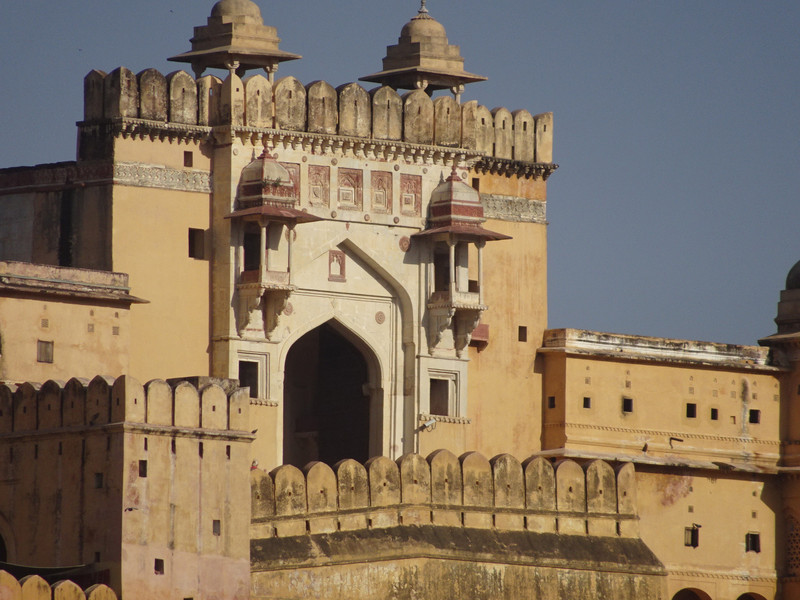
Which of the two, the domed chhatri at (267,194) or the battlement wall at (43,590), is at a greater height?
the domed chhatri at (267,194)

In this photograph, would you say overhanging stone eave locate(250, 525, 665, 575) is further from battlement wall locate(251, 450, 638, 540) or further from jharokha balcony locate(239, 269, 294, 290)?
jharokha balcony locate(239, 269, 294, 290)

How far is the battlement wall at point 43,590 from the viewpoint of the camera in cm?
2569

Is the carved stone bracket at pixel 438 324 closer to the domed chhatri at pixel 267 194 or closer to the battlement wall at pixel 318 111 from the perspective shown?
the battlement wall at pixel 318 111

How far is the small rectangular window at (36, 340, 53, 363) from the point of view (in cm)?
3017

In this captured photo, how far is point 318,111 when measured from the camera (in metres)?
33.3

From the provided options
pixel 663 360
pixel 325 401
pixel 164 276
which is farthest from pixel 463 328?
pixel 164 276

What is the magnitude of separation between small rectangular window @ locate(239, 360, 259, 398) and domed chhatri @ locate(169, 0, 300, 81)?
3.55 metres

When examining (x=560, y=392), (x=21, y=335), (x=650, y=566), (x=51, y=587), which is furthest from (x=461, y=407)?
(x=51, y=587)

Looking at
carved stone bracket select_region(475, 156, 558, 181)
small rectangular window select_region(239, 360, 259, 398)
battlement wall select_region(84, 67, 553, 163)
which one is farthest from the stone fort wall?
carved stone bracket select_region(475, 156, 558, 181)

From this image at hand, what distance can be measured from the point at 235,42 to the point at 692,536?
818 centimetres

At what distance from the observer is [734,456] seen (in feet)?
117

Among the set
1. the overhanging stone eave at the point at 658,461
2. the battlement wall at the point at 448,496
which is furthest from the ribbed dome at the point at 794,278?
the battlement wall at the point at 448,496

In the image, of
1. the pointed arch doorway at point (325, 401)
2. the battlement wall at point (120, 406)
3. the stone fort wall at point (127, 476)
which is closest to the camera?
the stone fort wall at point (127, 476)

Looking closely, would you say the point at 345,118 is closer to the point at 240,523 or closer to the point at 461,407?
the point at 461,407
